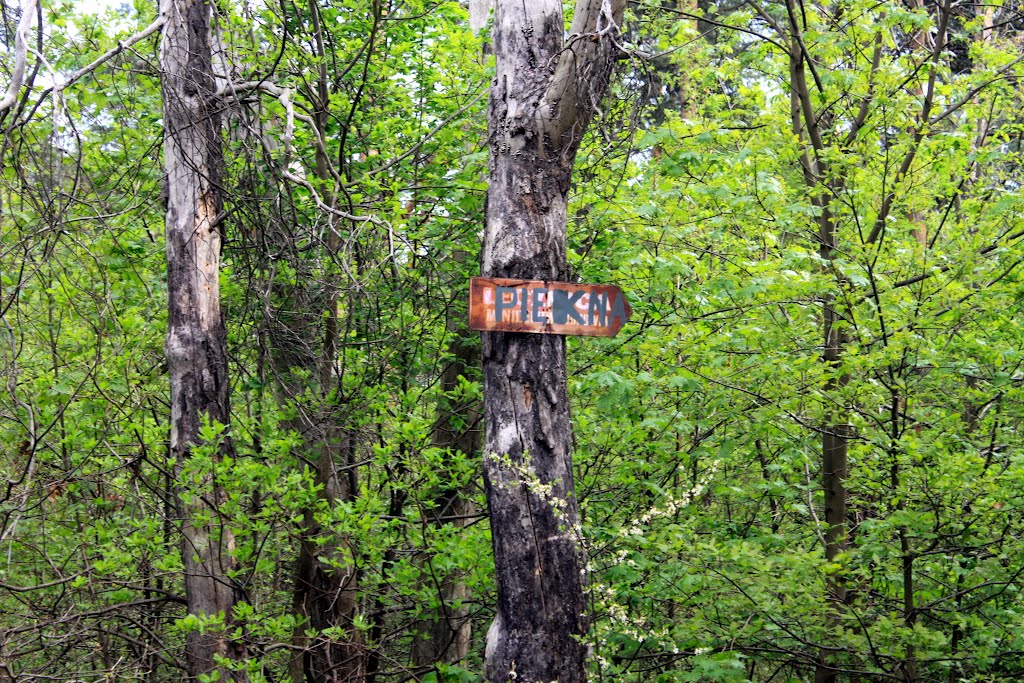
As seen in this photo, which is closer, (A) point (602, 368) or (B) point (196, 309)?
(B) point (196, 309)

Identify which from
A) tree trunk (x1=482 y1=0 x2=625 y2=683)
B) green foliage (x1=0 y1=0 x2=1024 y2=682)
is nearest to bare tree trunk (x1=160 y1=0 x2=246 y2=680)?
green foliage (x1=0 y1=0 x2=1024 y2=682)

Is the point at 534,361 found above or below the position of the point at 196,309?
below

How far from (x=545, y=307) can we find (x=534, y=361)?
24 centimetres

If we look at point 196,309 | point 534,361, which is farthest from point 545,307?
point 196,309

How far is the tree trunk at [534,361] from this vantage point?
371 cm

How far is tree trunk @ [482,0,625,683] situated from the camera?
146 inches

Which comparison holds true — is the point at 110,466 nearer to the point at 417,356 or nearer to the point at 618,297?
the point at 417,356

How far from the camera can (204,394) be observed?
16.8ft

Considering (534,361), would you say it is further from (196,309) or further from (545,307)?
(196,309)

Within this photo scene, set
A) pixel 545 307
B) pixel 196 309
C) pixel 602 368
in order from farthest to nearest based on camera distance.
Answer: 1. pixel 602 368
2. pixel 196 309
3. pixel 545 307

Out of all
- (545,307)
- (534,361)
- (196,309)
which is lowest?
(534,361)

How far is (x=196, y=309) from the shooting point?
5.16m

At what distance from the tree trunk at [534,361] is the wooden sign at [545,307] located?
110 mm

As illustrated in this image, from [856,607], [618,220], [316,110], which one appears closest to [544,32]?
[618,220]
